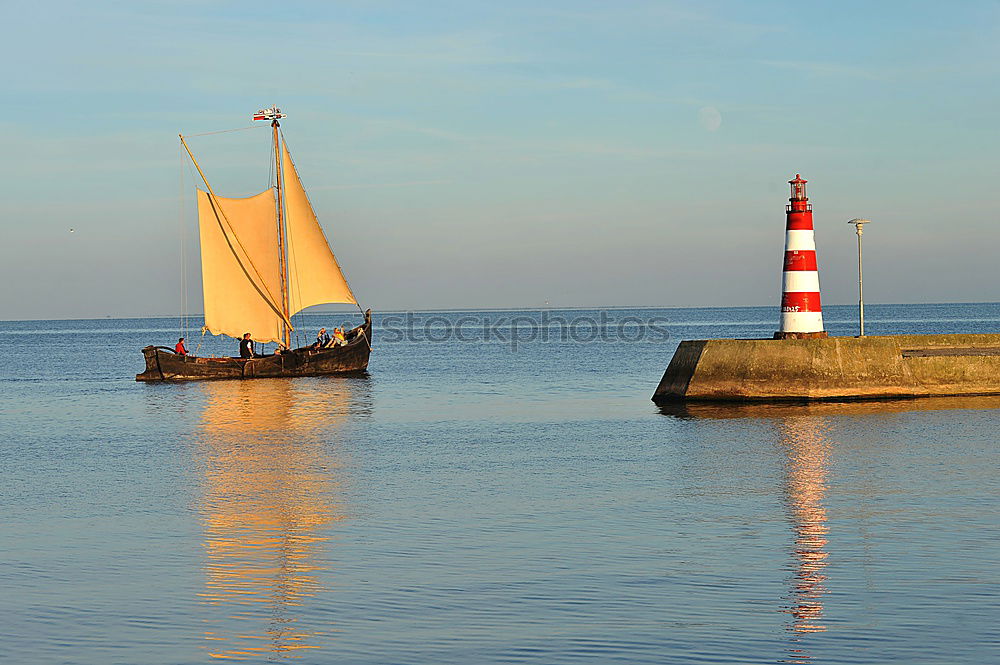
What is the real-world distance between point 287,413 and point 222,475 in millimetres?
12630

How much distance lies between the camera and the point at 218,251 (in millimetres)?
47031

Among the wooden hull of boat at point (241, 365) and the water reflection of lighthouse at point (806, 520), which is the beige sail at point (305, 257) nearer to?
the wooden hull of boat at point (241, 365)

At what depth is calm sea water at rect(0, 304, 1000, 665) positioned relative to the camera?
27.0 feet

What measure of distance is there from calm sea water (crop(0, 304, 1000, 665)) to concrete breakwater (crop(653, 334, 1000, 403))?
1.71ft

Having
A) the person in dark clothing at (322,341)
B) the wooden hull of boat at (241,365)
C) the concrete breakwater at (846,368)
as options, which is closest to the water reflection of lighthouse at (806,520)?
the concrete breakwater at (846,368)

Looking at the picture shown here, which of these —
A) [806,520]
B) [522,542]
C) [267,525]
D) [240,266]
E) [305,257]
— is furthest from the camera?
[305,257]

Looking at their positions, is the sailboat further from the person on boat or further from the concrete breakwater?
the concrete breakwater

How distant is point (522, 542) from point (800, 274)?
14280mm

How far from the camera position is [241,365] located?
47125 millimetres

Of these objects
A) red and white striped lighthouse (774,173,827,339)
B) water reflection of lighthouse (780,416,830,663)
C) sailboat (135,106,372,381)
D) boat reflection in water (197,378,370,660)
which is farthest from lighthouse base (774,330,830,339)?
sailboat (135,106,372,381)

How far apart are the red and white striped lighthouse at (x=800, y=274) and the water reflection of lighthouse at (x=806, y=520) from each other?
9.27 feet

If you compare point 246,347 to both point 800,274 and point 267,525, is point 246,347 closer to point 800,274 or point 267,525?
point 800,274

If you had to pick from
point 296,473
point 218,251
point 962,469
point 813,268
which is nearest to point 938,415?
point 813,268

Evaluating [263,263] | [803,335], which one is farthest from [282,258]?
[803,335]
